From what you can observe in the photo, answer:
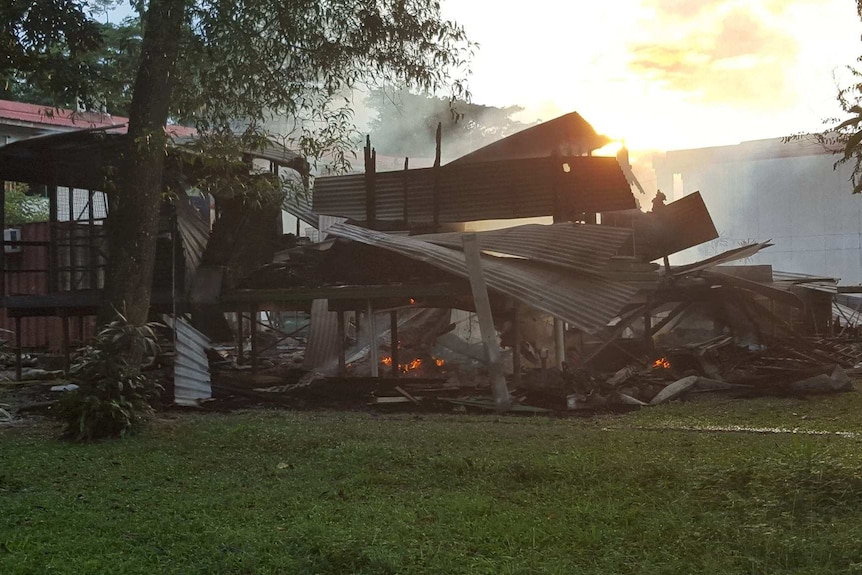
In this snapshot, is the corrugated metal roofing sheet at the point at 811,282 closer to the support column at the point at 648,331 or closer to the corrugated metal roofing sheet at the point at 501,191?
the support column at the point at 648,331

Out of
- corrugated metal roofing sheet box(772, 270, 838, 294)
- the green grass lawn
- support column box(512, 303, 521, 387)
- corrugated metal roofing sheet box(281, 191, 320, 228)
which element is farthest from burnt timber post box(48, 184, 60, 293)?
Answer: corrugated metal roofing sheet box(772, 270, 838, 294)

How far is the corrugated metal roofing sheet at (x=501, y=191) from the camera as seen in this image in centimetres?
1612

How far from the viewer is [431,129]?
28938 mm

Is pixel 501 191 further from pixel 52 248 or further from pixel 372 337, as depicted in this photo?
pixel 52 248

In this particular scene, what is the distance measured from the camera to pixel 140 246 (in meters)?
→ 10.5

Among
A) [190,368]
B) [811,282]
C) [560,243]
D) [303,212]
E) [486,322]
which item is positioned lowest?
[190,368]

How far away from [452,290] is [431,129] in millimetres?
16999

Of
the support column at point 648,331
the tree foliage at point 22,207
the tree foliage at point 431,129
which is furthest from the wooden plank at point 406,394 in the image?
the tree foliage at point 431,129

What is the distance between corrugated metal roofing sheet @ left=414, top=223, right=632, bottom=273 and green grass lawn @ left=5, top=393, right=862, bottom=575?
3853 millimetres

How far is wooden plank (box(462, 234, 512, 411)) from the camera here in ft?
37.8

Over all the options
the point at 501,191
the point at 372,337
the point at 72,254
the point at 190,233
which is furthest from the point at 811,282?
the point at 72,254

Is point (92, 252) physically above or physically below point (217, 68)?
below

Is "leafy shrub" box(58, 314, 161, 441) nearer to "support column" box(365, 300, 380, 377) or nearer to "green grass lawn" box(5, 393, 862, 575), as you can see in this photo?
"green grass lawn" box(5, 393, 862, 575)

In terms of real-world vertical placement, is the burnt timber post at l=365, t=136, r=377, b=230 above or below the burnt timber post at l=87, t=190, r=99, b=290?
above
